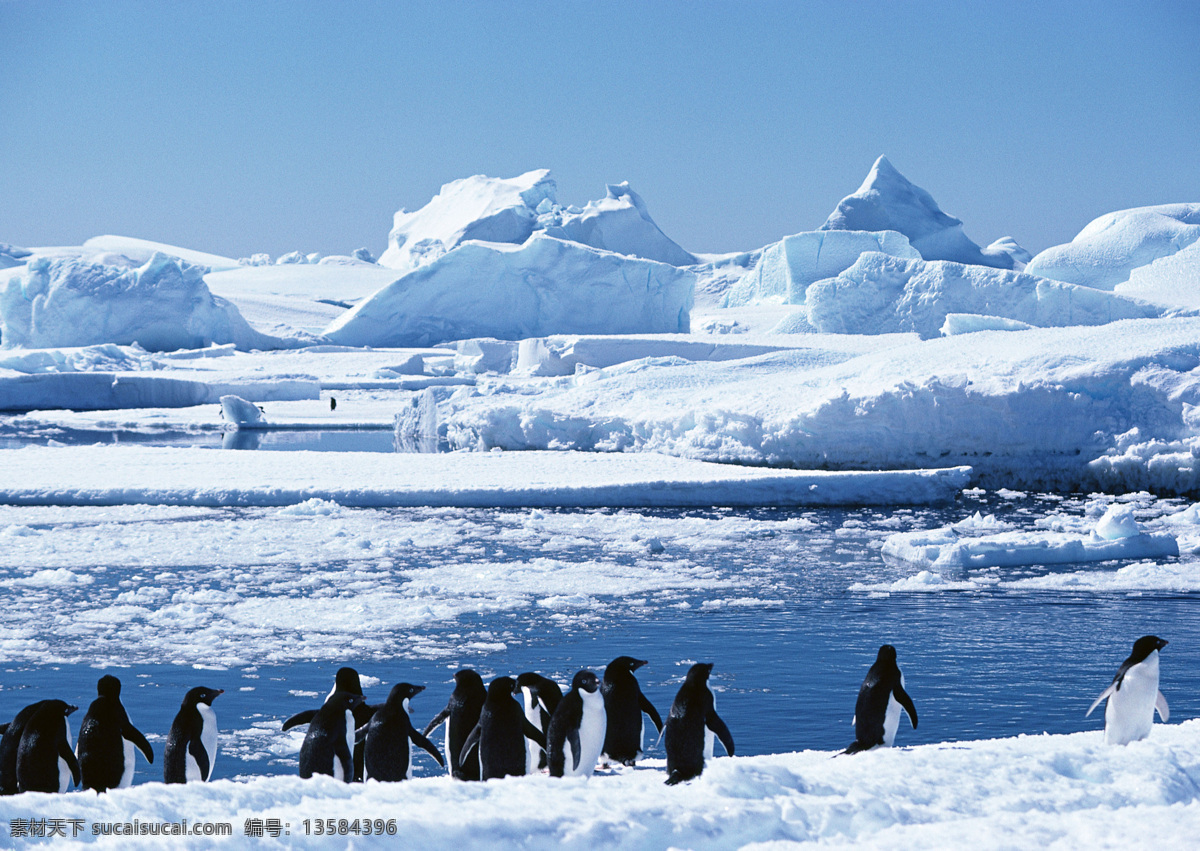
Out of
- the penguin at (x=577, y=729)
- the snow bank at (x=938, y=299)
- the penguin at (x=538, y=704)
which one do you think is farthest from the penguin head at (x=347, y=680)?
the snow bank at (x=938, y=299)

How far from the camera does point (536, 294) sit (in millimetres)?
34344

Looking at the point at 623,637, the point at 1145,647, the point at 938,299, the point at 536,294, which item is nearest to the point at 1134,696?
the point at 1145,647

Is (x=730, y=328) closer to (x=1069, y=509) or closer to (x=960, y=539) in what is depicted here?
(x=1069, y=509)

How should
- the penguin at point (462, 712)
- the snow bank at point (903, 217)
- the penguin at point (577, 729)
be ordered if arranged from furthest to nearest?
the snow bank at point (903, 217), the penguin at point (462, 712), the penguin at point (577, 729)

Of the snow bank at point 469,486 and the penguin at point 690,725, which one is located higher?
the snow bank at point 469,486

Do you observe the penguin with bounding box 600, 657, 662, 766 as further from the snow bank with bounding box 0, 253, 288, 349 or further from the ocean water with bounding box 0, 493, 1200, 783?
the snow bank with bounding box 0, 253, 288, 349

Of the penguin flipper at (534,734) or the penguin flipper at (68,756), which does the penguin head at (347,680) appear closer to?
the penguin flipper at (534,734)

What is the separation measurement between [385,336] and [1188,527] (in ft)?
95.0

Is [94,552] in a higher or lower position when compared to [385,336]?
lower

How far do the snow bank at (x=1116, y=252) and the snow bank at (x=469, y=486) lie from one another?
1011 inches

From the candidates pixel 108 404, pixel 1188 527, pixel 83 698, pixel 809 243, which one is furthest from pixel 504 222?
pixel 83 698

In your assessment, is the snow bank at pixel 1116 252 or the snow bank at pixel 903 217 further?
the snow bank at pixel 903 217

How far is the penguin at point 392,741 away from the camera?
12.6 ft

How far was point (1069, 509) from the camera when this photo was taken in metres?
11.7
